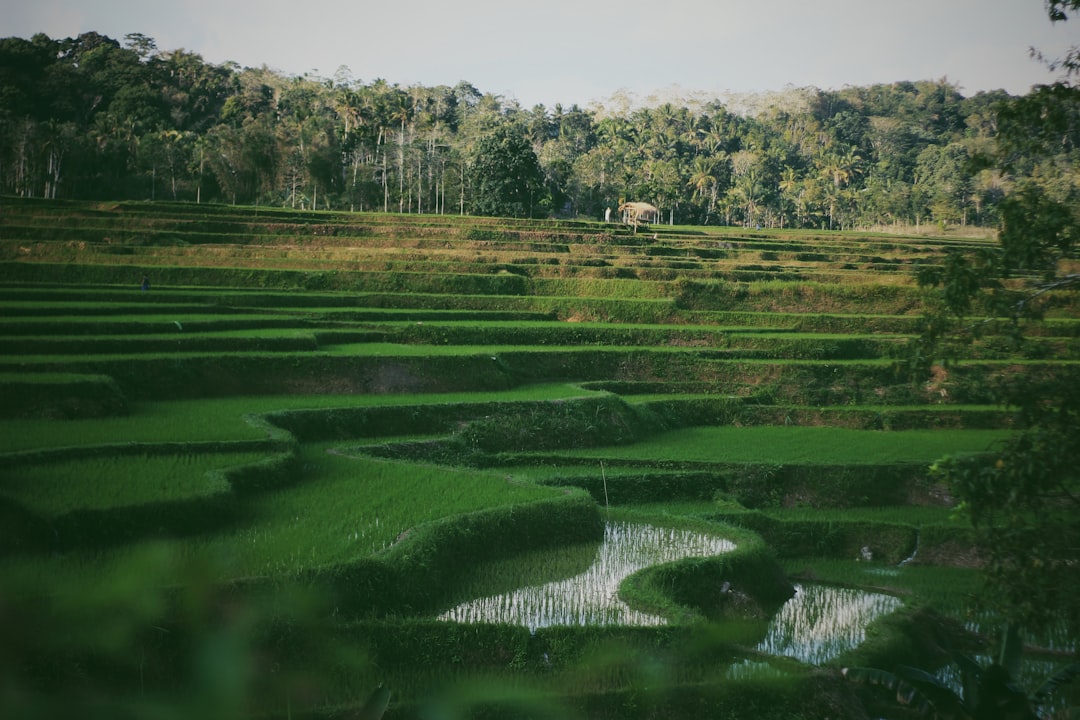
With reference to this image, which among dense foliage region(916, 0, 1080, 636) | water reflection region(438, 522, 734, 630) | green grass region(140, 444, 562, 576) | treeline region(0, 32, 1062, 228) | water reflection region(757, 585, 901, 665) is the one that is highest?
treeline region(0, 32, 1062, 228)

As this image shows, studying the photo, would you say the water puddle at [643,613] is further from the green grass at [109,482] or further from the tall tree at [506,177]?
the tall tree at [506,177]

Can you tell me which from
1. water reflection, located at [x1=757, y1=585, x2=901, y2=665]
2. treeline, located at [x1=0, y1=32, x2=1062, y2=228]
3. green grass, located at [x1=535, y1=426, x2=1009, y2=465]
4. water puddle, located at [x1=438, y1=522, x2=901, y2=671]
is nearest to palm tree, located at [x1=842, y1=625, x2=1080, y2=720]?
water reflection, located at [x1=757, y1=585, x2=901, y2=665]

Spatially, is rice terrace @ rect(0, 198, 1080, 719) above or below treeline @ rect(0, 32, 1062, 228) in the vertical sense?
below

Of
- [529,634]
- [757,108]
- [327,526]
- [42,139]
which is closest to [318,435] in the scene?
[327,526]

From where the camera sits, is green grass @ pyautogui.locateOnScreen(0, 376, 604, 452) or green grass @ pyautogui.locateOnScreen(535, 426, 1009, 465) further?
green grass @ pyautogui.locateOnScreen(535, 426, 1009, 465)

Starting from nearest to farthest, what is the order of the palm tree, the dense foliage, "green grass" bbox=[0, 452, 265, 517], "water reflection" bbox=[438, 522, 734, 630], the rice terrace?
1. the rice terrace
2. the palm tree
3. the dense foliage
4. "water reflection" bbox=[438, 522, 734, 630]
5. "green grass" bbox=[0, 452, 265, 517]

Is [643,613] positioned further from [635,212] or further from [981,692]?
[635,212]

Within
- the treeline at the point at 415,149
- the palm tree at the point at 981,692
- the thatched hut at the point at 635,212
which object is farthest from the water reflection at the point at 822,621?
the thatched hut at the point at 635,212

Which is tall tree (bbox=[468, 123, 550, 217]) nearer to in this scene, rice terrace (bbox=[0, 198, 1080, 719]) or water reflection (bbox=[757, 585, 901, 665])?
rice terrace (bbox=[0, 198, 1080, 719])
